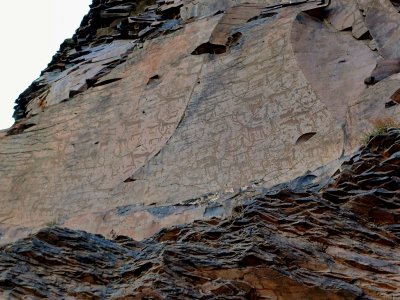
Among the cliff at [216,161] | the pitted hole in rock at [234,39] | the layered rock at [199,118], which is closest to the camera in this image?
Answer: the cliff at [216,161]

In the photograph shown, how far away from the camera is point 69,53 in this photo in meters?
20.0

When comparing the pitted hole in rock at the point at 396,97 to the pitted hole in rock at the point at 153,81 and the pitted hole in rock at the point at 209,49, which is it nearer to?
the pitted hole in rock at the point at 209,49

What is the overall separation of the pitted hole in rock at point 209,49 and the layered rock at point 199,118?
0.03 metres

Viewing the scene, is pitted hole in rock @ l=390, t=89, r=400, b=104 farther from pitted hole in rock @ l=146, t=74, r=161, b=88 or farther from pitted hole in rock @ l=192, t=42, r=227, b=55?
pitted hole in rock @ l=146, t=74, r=161, b=88

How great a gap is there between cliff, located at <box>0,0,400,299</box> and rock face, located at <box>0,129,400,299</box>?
0.02 m

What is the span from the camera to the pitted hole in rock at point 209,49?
14.0 metres

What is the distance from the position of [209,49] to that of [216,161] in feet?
9.28

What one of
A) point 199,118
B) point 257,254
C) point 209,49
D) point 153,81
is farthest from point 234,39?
point 257,254

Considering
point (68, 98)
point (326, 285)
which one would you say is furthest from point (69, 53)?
point (326, 285)

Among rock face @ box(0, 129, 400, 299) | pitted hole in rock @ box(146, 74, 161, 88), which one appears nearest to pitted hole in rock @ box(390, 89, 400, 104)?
rock face @ box(0, 129, 400, 299)

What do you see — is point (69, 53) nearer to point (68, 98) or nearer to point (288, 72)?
point (68, 98)

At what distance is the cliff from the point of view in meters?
7.16

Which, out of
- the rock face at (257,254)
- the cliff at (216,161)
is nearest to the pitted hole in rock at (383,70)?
the cliff at (216,161)

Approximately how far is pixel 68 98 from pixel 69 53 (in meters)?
4.74
